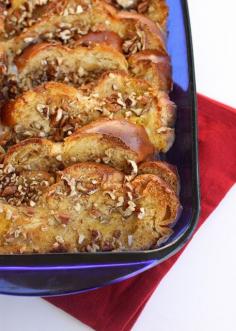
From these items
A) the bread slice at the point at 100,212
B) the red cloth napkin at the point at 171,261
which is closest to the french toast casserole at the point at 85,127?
the bread slice at the point at 100,212

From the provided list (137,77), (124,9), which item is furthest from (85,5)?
(137,77)

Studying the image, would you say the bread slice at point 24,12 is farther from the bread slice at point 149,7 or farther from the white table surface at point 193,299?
the white table surface at point 193,299

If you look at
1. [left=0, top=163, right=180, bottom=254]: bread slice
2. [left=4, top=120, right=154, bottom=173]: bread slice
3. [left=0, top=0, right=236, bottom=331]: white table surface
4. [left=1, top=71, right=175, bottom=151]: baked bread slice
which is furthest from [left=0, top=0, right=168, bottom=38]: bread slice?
[left=0, top=0, right=236, bottom=331]: white table surface

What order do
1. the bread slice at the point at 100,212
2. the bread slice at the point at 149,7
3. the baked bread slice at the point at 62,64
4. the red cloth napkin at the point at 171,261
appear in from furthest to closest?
the bread slice at the point at 149,7
the baked bread slice at the point at 62,64
the red cloth napkin at the point at 171,261
the bread slice at the point at 100,212

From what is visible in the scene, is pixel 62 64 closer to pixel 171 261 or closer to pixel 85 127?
pixel 85 127

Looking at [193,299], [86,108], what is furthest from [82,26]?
[193,299]

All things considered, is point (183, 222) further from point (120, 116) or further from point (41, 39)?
point (41, 39)

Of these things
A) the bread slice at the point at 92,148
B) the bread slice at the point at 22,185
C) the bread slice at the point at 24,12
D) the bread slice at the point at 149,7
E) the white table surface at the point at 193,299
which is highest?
the bread slice at the point at 149,7
